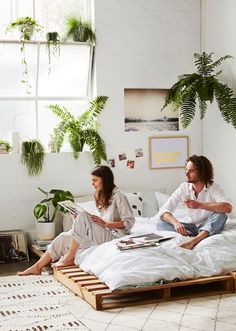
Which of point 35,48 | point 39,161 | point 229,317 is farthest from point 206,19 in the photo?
point 229,317

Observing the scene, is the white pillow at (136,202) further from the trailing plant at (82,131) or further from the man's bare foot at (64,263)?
the man's bare foot at (64,263)

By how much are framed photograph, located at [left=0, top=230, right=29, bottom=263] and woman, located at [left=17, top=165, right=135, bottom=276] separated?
3.42 ft

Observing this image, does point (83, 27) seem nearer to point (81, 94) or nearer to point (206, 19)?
point (81, 94)

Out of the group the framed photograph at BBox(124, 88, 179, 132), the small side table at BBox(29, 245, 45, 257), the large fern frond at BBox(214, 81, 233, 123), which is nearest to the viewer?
the small side table at BBox(29, 245, 45, 257)

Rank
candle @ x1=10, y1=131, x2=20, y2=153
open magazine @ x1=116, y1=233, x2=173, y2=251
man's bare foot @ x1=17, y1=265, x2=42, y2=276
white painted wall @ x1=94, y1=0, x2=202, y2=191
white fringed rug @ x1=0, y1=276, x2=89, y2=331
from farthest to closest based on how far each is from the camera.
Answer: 1. white painted wall @ x1=94, y1=0, x2=202, y2=191
2. candle @ x1=10, y1=131, x2=20, y2=153
3. man's bare foot @ x1=17, y1=265, x2=42, y2=276
4. open magazine @ x1=116, y1=233, x2=173, y2=251
5. white fringed rug @ x1=0, y1=276, x2=89, y2=331

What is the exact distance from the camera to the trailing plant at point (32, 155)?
6.52 meters

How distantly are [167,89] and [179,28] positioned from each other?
726 mm

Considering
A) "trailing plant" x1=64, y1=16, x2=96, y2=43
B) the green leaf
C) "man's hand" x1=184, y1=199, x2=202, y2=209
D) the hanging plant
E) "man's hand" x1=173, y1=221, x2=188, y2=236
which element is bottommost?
"man's hand" x1=173, y1=221, x2=188, y2=236

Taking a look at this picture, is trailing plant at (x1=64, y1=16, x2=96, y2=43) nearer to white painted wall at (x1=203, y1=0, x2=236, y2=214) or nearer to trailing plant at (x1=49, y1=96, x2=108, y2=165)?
trailing plant at (x1=49, y1=96, x2=108, y2=165)

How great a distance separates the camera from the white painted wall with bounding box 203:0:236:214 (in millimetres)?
6750

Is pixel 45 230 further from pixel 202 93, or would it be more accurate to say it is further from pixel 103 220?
pixel 202 93

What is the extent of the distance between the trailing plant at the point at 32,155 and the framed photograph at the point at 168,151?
52.4 inches

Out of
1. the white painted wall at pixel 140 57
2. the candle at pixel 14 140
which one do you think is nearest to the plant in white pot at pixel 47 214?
the candle at pixel 14 140

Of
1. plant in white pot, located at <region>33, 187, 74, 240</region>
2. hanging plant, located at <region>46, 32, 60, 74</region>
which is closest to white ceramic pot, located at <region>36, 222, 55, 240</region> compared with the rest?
plant in white pot, located at <region>33, 187, 74, 240</region>
